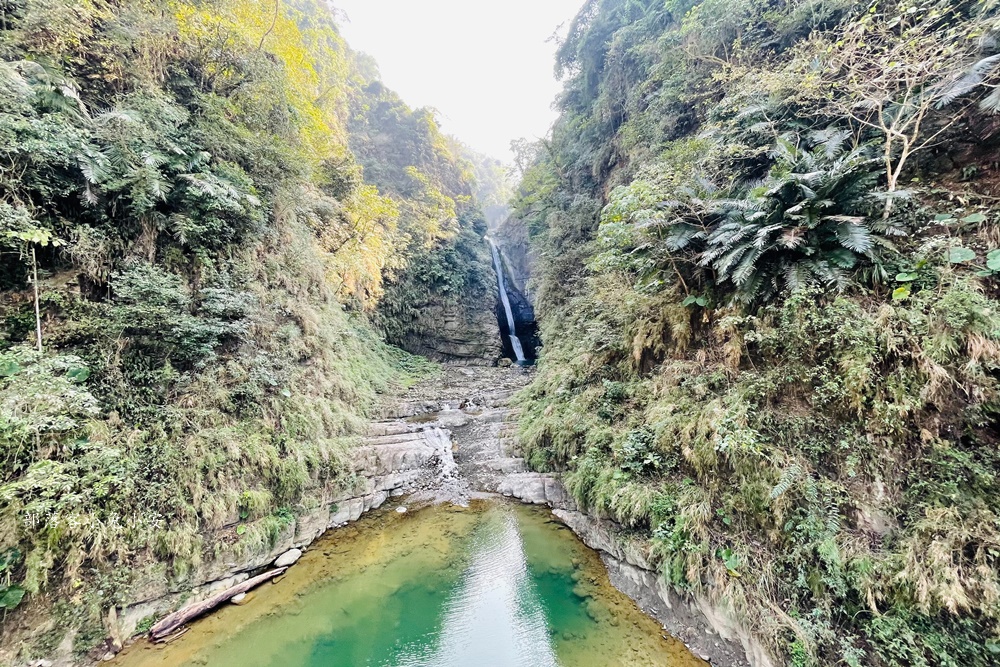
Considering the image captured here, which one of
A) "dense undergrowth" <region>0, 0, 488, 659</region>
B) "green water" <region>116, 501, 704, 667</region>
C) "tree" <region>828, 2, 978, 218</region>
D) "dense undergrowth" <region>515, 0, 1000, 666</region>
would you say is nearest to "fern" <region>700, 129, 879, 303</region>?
"dense undergrowth" <region>515, 0, 1000, 666</region>

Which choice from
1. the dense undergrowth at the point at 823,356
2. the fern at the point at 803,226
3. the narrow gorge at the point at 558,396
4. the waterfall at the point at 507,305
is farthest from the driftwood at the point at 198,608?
the waterfall at the point at 507,305

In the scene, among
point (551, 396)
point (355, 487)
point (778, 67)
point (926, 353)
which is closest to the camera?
point (926, 353)

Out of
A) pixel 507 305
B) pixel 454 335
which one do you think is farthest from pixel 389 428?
pixel 507 305

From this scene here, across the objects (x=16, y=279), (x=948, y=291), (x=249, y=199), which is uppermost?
(x=249, y=199)

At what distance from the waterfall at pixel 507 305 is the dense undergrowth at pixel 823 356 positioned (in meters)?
12.2

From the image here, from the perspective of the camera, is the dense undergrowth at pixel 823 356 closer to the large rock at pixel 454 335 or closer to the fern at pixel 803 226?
the fern at pixel 803 226

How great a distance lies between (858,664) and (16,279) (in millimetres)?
9915

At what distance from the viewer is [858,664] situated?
9.62ft

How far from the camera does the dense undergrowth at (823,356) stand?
305cm

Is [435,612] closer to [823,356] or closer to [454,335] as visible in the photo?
[823,356]

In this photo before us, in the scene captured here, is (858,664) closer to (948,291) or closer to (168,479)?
(948,291)

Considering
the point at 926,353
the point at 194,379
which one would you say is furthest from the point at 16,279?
the point at 926,353

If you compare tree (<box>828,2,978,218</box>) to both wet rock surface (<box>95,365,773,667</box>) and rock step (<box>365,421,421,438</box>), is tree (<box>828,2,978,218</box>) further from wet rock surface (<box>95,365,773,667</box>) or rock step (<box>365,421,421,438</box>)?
rock step (<box>365,421,421,438</box>)

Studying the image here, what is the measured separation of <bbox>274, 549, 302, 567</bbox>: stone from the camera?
5.27 m
